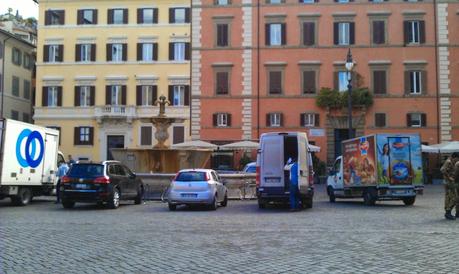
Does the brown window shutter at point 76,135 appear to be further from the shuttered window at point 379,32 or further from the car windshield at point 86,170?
the car windshield at point 86,170

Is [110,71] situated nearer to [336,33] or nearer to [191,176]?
[336,33]

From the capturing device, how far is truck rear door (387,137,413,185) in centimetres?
2141

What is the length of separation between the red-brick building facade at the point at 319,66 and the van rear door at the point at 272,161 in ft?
82.7

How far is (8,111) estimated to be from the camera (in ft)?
182

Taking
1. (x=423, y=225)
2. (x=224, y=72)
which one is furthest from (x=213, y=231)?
(x=224, y=72)

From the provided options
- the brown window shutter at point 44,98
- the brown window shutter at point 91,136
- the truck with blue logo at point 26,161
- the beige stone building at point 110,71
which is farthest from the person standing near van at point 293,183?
the brown window shutter at point 44,98

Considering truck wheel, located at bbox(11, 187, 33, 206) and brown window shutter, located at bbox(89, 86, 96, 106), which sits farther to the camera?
brown window shutter, located at bbox(89, 86, 96, 106)

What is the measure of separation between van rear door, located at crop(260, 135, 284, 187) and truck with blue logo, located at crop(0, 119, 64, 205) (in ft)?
28.8

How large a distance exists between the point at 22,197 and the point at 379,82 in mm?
31701

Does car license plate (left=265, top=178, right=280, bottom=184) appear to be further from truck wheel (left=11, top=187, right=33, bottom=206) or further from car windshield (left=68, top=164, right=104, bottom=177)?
truck wheel (left=11, top=187, right=33, bottom=206)

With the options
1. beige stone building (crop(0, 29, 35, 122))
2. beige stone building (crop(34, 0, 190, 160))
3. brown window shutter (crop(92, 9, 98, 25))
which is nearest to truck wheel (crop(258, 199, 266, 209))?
beige stone building (crop(34, 0, 190, 160))

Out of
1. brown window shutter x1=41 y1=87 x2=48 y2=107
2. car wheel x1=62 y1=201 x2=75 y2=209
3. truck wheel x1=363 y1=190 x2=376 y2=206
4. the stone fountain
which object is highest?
brown window shutter x1=41 y1=87 x2=48 y2=107

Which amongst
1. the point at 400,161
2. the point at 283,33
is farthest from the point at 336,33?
the point at 400,161

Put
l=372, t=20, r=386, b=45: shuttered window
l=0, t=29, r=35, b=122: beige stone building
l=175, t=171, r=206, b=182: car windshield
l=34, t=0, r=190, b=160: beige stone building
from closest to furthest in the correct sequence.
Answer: l=175, t=171, r=206, b=182: car windshield, l=372, t=20, r=386, b=45: shuttered window, l=34, t=0, r=190, b=160: beige stone building, l=0, t=29, r=35, b=122: beige stone building
